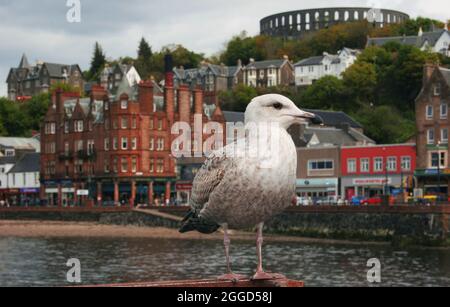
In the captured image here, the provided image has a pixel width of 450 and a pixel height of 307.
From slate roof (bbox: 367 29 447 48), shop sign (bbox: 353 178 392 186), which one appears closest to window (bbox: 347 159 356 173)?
shop sign (bbox: 353 178 392 186)

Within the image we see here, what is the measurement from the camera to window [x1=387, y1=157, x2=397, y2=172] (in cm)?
8281

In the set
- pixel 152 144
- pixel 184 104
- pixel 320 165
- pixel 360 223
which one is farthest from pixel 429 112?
pixel 152 144

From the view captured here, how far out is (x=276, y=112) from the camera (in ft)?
25.1

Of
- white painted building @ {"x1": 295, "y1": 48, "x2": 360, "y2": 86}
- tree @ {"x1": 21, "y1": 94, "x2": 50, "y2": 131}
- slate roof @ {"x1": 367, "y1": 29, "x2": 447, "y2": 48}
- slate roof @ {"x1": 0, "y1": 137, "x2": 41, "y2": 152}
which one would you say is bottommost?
slate roof @ {"x1": 0, "y1": 137, "x2": 41, "y2": 152}

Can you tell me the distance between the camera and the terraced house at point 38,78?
177m

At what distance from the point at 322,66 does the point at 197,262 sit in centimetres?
10835

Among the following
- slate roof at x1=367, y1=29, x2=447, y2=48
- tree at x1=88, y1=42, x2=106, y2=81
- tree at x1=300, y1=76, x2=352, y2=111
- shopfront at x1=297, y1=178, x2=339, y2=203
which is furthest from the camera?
tree at x1=88, y1=42, x2=106, y2=81

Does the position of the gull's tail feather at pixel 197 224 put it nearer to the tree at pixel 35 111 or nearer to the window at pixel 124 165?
the window at pixel 124 165

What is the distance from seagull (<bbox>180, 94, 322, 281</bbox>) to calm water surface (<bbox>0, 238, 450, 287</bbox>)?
31701mm

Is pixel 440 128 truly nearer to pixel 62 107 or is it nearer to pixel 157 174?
pixel 157 174

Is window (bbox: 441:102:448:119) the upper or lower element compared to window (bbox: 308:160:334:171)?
upper

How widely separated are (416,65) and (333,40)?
183 ft

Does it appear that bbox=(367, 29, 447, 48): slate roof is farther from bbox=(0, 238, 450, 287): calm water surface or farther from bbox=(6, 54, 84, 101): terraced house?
bbox=(0, 238, 450, 287): calm water surface

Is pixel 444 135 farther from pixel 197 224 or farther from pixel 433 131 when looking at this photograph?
pixel 197 224
